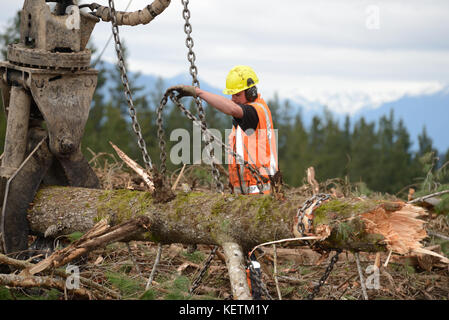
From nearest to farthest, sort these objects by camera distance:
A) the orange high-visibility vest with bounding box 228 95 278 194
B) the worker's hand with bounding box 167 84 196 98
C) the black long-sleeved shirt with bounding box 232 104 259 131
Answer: the worker's hand with bounding box 167 84 196 98, the black long-sleeved shirt with bounding box 232 104 259 131, the orange high-visibility vest with bounding box 228 95 278 194

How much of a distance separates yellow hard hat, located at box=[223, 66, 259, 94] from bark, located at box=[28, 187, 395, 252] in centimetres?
173

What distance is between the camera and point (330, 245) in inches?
176

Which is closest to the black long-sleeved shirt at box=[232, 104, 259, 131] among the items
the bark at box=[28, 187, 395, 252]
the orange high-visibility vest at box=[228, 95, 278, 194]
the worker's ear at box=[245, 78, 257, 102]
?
the orange high-visibility vest at box=[228, 95, 278, 194]

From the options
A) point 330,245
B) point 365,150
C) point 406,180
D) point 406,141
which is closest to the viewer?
point 330,245

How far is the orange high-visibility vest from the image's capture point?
6.36 m

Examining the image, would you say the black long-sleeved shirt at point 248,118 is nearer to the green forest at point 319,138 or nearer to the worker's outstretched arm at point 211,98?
the worker's outstretched arm at point 211,98

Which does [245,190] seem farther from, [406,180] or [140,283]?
[406,180]

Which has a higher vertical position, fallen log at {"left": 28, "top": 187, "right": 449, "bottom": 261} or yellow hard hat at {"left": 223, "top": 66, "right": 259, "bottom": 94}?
yellow hard hat at {"left": 223, "top": 66, "right": 259, "bottom": 94}

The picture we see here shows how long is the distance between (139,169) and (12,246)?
1.54m

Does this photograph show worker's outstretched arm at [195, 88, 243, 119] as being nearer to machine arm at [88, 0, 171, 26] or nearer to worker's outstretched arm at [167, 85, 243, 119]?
worker's outstretched arm at [167, 85, 243, 119]

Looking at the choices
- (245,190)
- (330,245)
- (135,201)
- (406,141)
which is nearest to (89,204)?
(135,201)

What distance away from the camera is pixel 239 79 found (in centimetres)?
645

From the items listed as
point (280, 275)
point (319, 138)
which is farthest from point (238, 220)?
point (319, 138)

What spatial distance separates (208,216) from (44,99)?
2120 mm
